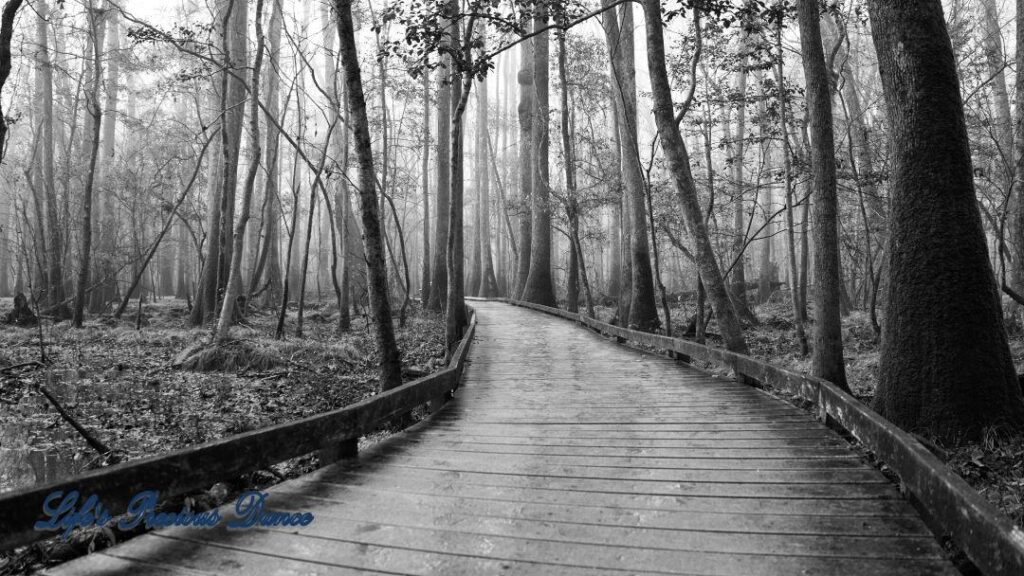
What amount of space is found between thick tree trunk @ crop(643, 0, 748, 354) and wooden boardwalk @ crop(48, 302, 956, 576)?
9.84 ft

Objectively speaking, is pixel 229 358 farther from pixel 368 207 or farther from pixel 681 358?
Answer: pixel 681 358

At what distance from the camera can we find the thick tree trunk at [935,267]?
4.53 metres

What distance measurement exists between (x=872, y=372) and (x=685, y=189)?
13.4 ft

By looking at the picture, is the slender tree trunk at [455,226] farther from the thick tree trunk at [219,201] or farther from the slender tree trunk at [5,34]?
the thick tree trunk at [219,201]

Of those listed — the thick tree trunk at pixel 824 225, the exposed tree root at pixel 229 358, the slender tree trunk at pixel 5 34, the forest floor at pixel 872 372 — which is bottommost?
the forest floor at pixel 872 372

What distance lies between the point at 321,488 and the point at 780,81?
11.7 m

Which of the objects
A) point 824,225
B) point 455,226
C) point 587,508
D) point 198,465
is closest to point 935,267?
point 824,225

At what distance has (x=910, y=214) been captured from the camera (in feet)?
15.9

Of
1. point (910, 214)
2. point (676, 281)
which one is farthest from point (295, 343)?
point (676, 281)

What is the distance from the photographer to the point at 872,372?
920 centimetres

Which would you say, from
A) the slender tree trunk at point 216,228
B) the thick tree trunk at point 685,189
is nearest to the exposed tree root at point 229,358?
the slender tree trunk at point 216,228

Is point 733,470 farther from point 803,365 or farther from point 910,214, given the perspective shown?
point 803,365

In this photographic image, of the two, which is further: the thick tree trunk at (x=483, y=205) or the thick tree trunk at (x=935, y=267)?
the thick tree trunk at (x=483, y=205)

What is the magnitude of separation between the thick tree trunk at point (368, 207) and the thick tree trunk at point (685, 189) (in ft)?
16.0
